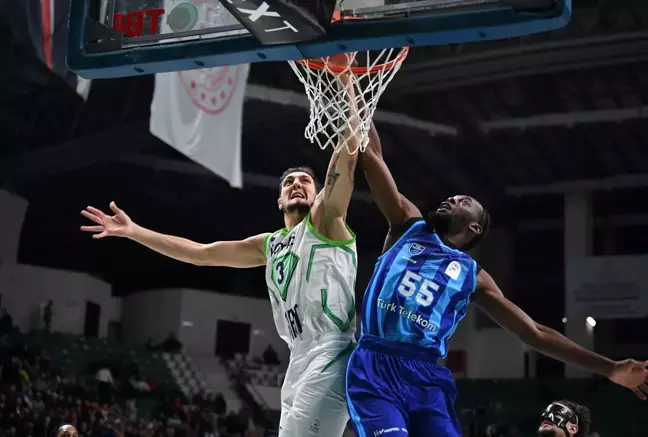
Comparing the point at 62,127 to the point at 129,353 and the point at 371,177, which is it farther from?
the point at 371,177

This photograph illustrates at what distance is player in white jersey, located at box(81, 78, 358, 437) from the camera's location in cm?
443

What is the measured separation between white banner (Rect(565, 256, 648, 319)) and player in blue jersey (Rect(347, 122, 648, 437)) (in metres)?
16.4

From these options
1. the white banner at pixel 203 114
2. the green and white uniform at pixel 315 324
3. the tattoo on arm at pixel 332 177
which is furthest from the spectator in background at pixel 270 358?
the tattoo on arm at pixel 332 177

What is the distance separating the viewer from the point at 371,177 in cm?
454

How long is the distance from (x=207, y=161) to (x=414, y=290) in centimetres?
822

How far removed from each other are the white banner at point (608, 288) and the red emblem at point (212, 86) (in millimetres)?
11224

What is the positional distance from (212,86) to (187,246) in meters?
7.07

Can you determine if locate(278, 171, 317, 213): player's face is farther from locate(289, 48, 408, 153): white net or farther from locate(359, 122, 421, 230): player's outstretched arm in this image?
locate(359, 122, 421, 230): player's outstretched arm

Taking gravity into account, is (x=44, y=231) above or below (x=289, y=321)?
above

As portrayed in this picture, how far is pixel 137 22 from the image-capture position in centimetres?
464

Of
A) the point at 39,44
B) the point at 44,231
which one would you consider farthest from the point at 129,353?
the point at 39,44

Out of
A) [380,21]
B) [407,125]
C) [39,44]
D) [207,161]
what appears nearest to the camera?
[380,21]

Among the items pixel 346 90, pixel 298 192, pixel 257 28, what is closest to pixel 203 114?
pixel 298 192

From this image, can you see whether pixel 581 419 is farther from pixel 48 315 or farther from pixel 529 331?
pixel 48 315
